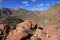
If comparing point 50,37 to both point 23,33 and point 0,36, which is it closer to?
point 23,33

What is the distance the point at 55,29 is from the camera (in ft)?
54.4

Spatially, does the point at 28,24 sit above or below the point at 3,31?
above

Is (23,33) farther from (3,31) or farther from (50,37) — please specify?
(3,31)

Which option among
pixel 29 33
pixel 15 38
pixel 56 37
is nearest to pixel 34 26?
pixel 29 33

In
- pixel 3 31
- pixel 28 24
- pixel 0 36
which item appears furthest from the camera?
pixel 3 31

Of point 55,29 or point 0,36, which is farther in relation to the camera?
point 0,36

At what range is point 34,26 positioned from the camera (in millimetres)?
22719

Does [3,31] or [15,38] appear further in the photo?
[3,31]

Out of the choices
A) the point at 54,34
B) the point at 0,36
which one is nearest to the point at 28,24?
the point at 0,36

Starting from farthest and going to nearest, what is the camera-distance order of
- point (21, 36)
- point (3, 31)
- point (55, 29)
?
1. point (3, 31)
2. point (21, 36)
3. point (55, 29)

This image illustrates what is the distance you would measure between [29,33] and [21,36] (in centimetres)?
145

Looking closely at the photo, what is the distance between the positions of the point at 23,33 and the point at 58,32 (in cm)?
595

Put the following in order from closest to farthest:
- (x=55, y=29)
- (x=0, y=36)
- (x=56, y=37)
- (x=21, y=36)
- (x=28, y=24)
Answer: (x=56, y=37) → (x=55, y=29) → (x=21, y=36) → (x=28, y=24) → (x=0, y=36)

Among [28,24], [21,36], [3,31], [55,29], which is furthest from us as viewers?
[3,31]
